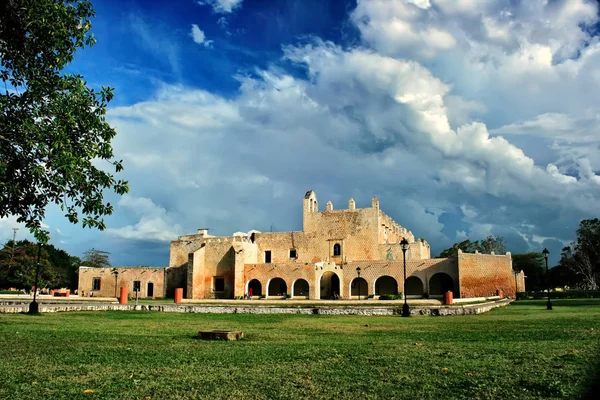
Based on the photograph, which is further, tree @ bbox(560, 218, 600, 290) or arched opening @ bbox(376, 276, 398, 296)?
tree @ bbox(560, 218, 600, 290)

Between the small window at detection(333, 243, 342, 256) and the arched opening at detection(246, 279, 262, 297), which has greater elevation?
the small window at detection(333, 243, 342, 256)

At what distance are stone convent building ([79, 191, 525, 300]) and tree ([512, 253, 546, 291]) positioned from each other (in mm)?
16929

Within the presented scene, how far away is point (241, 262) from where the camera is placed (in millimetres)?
40250

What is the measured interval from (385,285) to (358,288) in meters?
2.52

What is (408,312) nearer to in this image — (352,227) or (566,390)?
(566,390)

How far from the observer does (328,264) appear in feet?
126

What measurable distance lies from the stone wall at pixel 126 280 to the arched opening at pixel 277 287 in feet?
30.1

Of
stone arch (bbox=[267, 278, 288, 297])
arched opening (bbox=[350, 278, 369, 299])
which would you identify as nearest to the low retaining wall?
arched opening (bbox=[350, 278, 369, 299])

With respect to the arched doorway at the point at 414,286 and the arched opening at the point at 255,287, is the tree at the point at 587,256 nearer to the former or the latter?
the arched doorway at the point at 414,286

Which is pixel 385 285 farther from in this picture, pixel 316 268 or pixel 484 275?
pixel 484 275

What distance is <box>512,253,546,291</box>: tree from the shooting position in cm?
5847

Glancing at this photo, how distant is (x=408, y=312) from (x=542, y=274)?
48.1m

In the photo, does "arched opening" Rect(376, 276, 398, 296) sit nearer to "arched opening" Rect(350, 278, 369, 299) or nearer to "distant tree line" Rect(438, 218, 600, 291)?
"arched opening" Rect(350, 278, 369, 299)

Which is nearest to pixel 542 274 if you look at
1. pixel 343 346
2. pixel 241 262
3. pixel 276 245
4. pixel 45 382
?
A: pixel 276 245
